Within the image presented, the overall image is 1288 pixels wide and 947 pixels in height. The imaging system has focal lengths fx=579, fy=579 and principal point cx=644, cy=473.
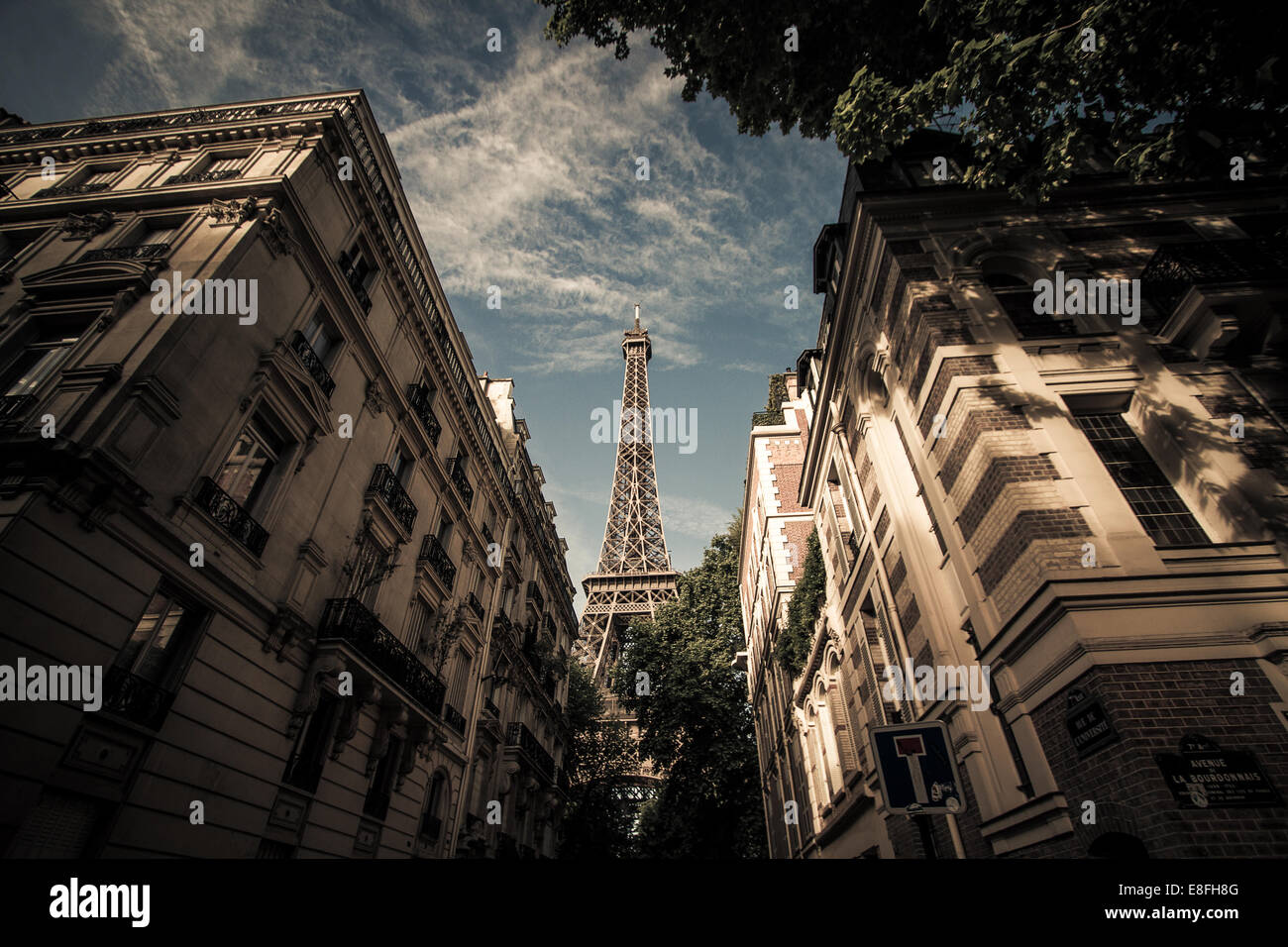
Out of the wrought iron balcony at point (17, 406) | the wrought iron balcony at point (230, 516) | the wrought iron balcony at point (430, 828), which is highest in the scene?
the wrought iron balcony at point (17, 406)

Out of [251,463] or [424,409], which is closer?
[251,463]

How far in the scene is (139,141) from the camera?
14531 millimetres

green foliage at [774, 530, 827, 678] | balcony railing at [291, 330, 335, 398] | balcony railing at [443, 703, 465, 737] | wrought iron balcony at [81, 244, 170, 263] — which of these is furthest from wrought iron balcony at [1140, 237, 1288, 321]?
balcony railing at [443, 703, 465, 737]

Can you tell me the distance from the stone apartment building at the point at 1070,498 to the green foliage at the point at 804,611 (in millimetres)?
2915

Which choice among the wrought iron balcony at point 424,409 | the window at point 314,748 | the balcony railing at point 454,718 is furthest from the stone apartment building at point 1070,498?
the wrought iron balcony at point 424,409

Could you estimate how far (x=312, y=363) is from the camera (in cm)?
1295

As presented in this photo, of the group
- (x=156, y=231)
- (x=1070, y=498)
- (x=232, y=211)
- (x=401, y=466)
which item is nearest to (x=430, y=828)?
(x=401, y=466)

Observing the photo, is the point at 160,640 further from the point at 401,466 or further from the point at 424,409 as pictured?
the point at 424,409

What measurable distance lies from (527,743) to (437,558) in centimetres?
1093

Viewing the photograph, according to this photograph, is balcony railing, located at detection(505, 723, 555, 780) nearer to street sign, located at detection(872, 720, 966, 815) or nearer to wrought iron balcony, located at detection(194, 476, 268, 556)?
wrought iron balcony, located at detection(194, 476, 268, 556)

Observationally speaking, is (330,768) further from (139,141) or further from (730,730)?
(730,730)

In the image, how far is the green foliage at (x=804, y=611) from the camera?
19328 mm

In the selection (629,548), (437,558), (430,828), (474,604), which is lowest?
(430,828)

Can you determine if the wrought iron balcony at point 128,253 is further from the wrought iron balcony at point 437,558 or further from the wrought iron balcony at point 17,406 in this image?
the wrought iron balcony at point 437,558
